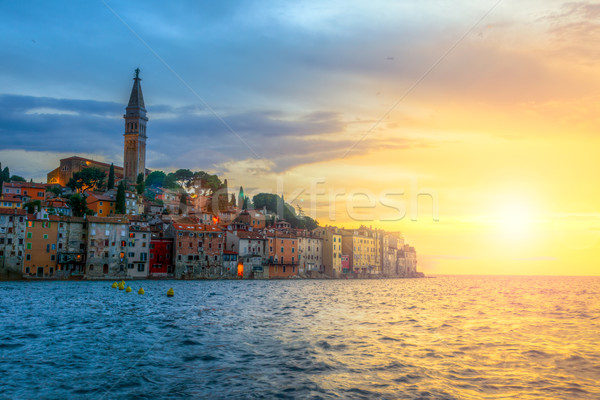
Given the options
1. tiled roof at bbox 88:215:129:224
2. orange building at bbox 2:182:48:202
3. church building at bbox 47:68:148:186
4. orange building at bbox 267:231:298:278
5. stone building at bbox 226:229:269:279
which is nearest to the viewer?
tiled roof at bbox 88:215:129:224

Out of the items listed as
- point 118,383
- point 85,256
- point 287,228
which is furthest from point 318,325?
point 287,228

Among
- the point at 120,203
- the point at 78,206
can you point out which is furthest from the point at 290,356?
the point at 78,206

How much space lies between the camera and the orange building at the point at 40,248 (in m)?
70.0

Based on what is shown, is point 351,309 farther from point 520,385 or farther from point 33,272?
point 33,272

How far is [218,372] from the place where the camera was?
15.3 meters

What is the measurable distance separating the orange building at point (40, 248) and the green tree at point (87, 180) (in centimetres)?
4877

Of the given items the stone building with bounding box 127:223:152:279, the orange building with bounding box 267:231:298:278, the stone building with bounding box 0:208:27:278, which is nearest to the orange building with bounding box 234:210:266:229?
the orange building with bounding box 267:231:298:278

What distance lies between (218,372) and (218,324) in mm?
11050

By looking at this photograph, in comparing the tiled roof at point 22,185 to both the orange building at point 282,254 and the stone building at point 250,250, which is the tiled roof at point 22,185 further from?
the orange building at point 282,254

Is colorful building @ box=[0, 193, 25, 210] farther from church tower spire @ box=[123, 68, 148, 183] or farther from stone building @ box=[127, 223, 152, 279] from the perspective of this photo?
church tower spire @ box=[123, 68, 148, 183]

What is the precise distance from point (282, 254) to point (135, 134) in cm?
8505

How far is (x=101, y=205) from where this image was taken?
318 feet

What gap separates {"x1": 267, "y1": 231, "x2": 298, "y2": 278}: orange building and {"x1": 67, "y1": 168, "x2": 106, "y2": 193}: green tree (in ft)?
178

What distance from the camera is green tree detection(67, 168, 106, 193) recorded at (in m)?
119
